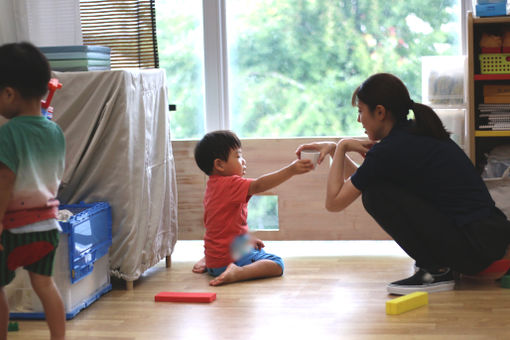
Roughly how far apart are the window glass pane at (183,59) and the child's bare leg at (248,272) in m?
1.01

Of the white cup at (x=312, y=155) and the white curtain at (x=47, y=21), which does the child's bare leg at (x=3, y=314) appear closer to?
the white cup at (x=312, y=155)

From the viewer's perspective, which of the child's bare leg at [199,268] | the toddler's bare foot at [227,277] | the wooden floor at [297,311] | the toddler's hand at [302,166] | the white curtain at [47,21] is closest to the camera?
the wooden floor at [297,311]

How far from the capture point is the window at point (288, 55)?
132 inches

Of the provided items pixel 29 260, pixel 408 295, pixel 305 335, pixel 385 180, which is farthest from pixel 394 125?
pixel 29 260

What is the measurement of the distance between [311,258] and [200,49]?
1.20 meters

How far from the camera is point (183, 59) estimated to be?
3.56 m

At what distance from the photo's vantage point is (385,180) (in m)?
2.51

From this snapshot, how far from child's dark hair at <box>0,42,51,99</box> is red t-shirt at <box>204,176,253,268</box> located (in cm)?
115

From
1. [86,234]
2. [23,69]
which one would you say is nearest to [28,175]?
[23,69]

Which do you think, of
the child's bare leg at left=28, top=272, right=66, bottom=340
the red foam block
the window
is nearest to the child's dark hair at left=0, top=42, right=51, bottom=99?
the child's bare leg at left=28, top=272, right=66, bottom=340

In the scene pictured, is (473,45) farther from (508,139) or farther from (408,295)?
(408,295)

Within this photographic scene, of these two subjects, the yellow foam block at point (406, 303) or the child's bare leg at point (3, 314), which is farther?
the yellow foam block at point (406, 303)

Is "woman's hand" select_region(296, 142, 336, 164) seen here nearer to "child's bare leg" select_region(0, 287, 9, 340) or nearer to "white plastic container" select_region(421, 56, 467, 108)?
"white plastic container" select_region(421, 56, 467, 108)

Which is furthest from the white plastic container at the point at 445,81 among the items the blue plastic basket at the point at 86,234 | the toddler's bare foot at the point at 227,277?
the blue plastic basket at the point at 86,234
